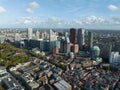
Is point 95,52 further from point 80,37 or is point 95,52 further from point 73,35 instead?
point 73,35

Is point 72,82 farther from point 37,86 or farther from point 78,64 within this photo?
point 78,64

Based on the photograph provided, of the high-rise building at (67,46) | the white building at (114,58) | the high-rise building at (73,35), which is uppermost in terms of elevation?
the high-rise building at (73,35)

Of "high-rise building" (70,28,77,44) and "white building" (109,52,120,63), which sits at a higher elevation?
"high-rise building" (70,28,77,44)

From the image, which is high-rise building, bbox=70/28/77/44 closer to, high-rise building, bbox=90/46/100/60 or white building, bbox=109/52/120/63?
high-rise building, bbox=90/46/100/60

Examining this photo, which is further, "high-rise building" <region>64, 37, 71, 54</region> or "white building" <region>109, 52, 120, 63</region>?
"high-rise building" <region>64, 37, 71, 54</region>

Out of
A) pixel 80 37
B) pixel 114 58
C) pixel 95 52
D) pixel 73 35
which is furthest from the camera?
pixel 73 35

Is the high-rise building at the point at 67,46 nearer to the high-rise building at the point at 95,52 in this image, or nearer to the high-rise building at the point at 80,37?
the high-rise building at the point at 95,52

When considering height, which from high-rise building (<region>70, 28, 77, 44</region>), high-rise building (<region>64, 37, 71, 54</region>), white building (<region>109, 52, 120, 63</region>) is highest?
high-rise building (<region>70, 28, 77, 44</region>)

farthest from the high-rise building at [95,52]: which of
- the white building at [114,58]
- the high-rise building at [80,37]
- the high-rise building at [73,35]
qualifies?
the high-rise building at [73,35]

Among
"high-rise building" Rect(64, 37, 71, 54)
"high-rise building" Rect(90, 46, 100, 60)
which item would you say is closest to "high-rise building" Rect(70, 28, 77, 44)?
"high-rise building" Rect(64, 37, 71, 54)

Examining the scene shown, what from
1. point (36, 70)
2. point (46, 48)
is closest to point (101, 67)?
point (36, 70)

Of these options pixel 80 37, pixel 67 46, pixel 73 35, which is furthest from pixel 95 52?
pixel 73 35

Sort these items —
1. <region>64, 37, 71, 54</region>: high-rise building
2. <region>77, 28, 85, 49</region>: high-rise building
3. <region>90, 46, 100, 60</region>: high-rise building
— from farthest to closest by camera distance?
1. <region>77, 28, 85, 49</region>: high-rise building
2. <region>64, 37, 71, 54</region>: high-rise building
3. <region>90, 46, 100, 60</region>: high-rise building
